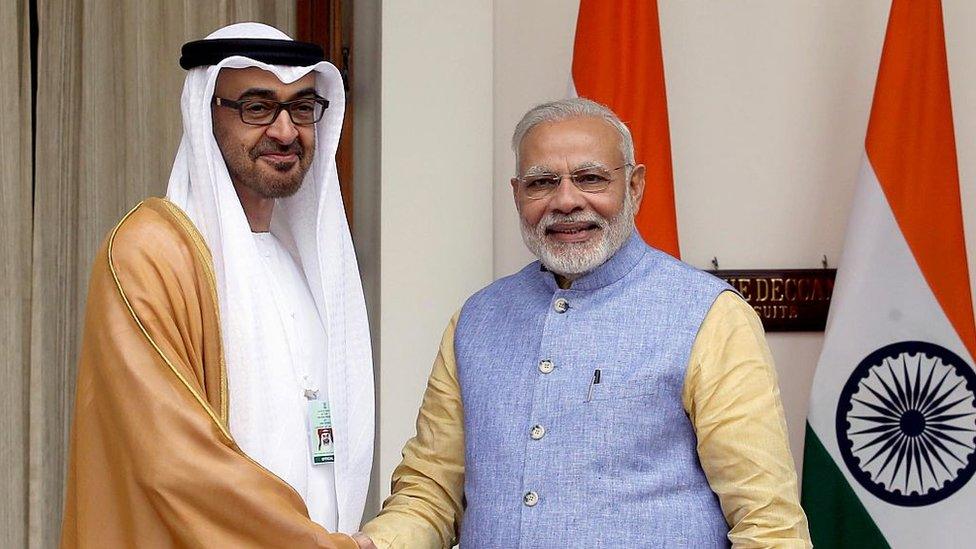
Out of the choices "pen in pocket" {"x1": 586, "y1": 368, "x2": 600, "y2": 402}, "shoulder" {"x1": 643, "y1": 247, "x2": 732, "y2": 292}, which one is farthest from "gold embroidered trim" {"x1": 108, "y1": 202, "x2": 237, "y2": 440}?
"shoulder" {"x1": 643, "y1": 247, "x2": 732, "y2": 292}

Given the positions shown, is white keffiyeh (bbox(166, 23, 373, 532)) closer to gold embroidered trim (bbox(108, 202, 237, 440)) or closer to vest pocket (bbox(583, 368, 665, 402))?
gold embroidered trim (bbox(108, 202, 237, 440))

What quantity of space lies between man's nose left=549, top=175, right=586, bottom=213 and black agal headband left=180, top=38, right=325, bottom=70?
56 cm

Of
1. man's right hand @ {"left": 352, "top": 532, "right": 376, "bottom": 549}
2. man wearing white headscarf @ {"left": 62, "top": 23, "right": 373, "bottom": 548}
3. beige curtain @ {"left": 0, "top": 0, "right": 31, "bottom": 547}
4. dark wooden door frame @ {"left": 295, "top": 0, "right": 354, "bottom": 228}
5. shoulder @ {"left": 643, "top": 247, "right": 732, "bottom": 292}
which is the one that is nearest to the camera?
man wearing white headscarf @ {"left": 62, "top": 23, "right": 373, "bottom": 548}

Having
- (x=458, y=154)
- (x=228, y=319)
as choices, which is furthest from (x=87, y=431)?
(x=458, y=154)

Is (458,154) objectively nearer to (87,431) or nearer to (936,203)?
(936,203)

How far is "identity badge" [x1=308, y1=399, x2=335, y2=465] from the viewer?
240 centimetres

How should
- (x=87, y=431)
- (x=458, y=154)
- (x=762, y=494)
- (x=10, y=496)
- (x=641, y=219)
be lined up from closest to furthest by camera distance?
(x=87, y=431)
(x=762, y=494)
(x=10, y=496)
(x=641, y=219)
(x=458, y=154)

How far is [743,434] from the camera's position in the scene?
234cm

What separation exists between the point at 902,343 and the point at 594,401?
4.88 feet

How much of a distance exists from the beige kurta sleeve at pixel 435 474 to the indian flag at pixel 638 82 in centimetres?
115

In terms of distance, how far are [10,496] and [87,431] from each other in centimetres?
147

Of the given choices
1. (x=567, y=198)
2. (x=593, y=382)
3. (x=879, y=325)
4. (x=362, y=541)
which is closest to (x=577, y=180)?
(x=567, y=198)

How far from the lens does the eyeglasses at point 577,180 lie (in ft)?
8.35

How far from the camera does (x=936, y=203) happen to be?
359 cm
